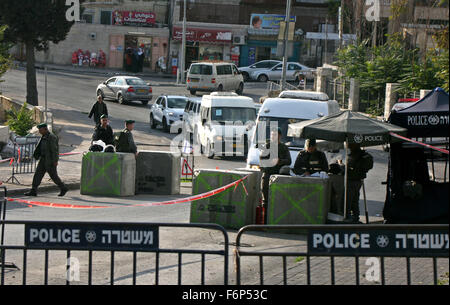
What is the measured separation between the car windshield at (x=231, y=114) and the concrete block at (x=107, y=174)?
8.13m

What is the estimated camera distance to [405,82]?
31.8 m

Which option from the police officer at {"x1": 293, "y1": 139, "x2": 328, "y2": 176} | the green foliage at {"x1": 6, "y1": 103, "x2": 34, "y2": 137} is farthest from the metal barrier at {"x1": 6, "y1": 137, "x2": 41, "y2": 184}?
the police officer at {"x1": 293, "y1": 139, "x2": 328, "y2": 176}

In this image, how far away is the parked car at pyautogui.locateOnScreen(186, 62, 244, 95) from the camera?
4228 cm

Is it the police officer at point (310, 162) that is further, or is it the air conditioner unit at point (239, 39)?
the air conditioner unit at point (239, 39)

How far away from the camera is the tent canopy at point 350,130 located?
1199 centimetres

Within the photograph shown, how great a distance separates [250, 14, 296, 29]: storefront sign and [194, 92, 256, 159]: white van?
119 ft

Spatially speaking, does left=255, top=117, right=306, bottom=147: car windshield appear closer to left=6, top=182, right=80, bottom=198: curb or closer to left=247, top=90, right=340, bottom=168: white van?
left=247, top=90, right=340, bottom=168: white van

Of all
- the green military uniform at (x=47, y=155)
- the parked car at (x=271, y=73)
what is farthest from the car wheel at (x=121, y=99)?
the green military uniform at (x=47, y=155)

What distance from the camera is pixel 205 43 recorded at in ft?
194

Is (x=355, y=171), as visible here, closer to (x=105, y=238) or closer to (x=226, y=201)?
(x=226, y=201)

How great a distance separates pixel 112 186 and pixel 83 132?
13273 millimetres

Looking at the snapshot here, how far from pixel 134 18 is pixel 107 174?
45218 mm

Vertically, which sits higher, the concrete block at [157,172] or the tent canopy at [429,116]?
the tent canopy at [429,116]

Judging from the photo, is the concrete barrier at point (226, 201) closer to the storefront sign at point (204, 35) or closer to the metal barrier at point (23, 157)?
the metal barrier at point (23, 157)
